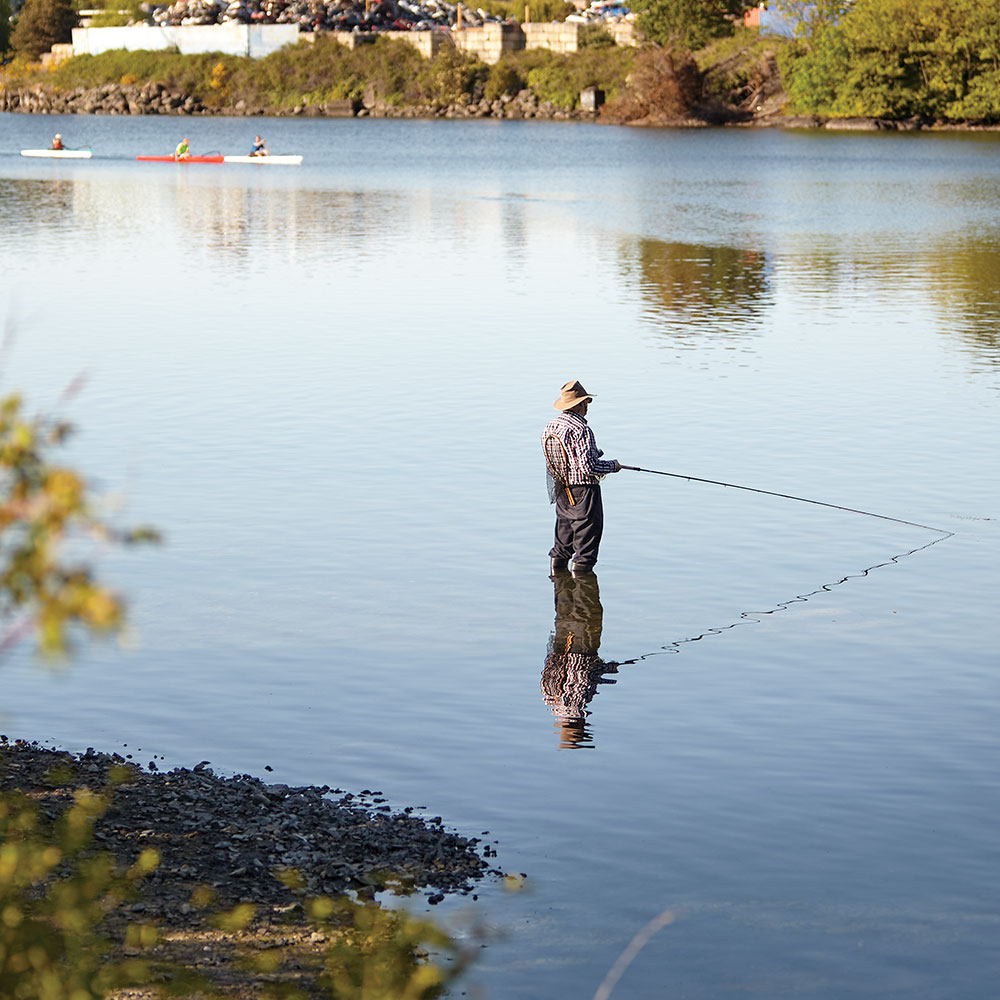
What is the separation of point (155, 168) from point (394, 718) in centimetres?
8019

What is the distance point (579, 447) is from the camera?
14.8 m

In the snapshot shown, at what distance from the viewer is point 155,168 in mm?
88062

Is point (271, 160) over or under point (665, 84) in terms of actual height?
under

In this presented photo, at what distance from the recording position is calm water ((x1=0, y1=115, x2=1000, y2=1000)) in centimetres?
941

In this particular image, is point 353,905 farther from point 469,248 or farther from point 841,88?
point 841,88

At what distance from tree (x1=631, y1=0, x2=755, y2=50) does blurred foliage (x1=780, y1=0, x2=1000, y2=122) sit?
32.6 metres

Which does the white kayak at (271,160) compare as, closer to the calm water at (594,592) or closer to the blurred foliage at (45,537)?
the calm water at (594,592)

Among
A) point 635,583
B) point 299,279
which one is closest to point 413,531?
point 635,583

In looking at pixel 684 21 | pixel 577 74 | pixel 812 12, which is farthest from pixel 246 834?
pixel 577 74

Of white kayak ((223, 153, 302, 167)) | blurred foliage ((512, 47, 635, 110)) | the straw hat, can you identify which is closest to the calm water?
the straw hat

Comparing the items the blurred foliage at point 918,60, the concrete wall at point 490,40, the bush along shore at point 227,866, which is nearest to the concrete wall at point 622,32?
the concrete wall at point 490,40

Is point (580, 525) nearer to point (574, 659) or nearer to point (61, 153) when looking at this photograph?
point (574, 659)

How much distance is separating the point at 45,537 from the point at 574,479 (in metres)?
11.3

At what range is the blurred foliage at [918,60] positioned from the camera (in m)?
132
